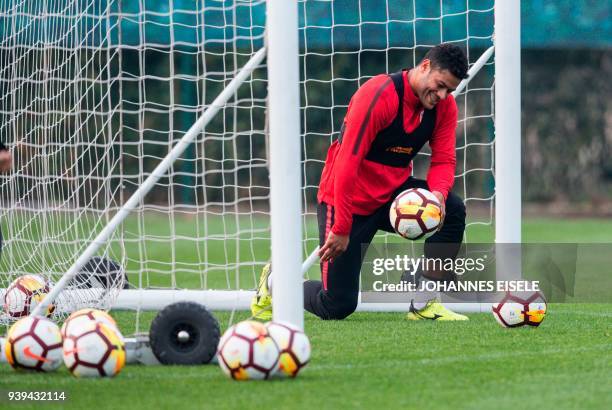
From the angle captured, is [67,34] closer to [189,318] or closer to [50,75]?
[50,75]

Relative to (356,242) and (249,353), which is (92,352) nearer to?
(249,353)

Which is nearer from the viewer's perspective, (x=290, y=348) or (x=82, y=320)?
(x=290, y=348)

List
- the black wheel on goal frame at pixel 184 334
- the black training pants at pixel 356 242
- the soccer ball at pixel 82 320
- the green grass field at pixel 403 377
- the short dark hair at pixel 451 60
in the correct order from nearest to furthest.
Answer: the green grass field at pixel 403 377, the soccer ball at pixel 82 320, the black wheel on goal frame at pixel 184 334, the short dark hair at pixel 451 60, the black training pants at pixel 356 242

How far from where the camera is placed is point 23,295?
24.9 feet

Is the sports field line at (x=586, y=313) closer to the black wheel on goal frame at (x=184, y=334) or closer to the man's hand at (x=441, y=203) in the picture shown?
the man's hand at (x=441, y=203)

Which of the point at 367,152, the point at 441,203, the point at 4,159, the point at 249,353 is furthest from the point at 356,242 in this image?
the point at 4,159

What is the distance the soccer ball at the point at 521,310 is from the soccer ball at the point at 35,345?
119 inches

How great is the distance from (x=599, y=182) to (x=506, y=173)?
17.2 meters

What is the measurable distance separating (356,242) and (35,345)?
2.56 m

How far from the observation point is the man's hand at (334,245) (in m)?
6.76

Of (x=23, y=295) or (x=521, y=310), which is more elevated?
(x=23, y=295)

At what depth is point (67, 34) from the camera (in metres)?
7.95

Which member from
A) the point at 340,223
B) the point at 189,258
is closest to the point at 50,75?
the point at 340,223

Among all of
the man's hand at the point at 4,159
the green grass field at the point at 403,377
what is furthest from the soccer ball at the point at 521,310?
the man's hand at the point at 4,159
